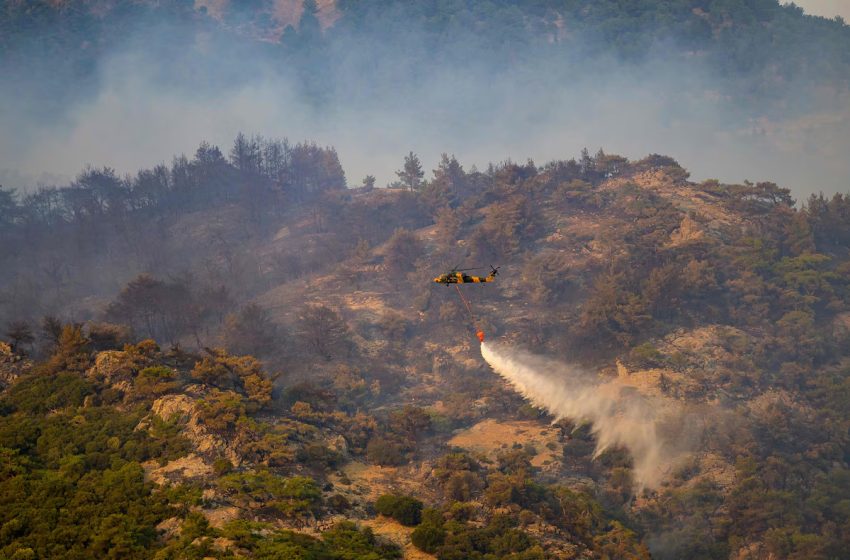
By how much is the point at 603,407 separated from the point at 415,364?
22.7m

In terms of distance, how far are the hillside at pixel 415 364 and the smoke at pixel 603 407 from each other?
91cm

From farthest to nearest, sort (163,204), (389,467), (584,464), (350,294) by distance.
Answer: (163,204)
(350,294)
(584,464)
(389,467)

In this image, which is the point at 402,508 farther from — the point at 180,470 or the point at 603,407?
the point at 603,407

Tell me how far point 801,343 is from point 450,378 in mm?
35687

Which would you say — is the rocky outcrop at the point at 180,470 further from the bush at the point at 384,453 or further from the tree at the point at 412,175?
the tree at the point at 412,175

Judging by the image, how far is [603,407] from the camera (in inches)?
2490

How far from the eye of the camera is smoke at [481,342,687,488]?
56.6 meters

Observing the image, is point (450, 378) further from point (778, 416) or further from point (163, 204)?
point (163, 204)

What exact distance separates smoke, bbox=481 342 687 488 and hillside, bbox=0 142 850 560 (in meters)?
0.91

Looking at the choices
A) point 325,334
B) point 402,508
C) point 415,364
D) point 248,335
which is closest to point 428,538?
point 402,508

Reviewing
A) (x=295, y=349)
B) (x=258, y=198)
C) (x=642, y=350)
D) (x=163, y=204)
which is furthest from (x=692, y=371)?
(x=163, y=204)

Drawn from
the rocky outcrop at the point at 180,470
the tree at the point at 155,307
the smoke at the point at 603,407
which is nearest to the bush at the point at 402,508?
the rocky outcrop at the point at 180,470

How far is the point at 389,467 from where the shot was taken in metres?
48.5

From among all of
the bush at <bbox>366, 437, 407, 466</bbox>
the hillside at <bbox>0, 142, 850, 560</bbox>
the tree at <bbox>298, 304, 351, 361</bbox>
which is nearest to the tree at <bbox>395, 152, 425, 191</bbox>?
the hillside at <bbox>0, 142, 850, 560</bbox>
